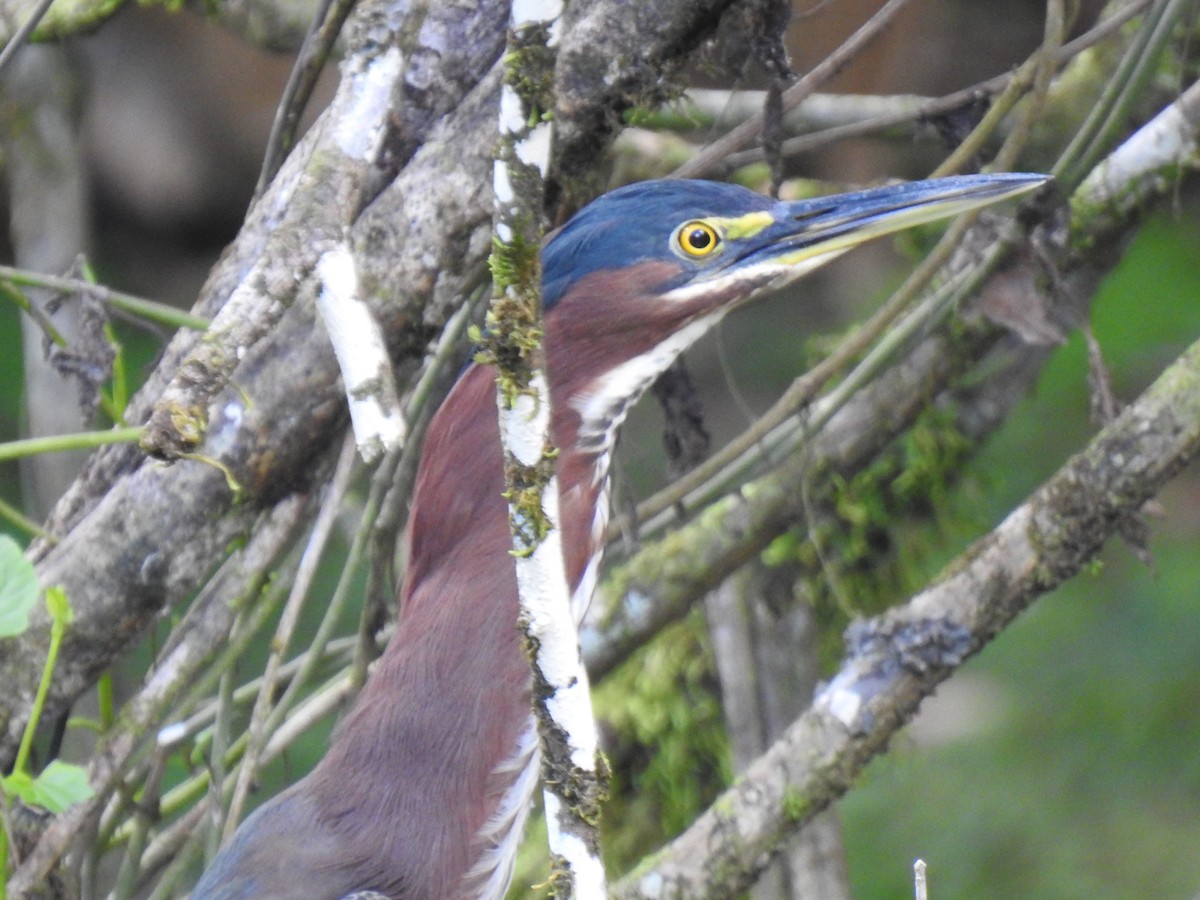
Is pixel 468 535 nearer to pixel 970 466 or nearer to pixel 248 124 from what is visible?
pixel 970 466

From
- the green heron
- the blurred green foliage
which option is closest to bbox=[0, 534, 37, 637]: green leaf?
the green heron

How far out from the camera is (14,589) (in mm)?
1544

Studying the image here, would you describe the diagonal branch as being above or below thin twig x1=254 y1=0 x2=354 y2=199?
below

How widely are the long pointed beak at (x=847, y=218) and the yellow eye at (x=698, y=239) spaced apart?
3 centimetres

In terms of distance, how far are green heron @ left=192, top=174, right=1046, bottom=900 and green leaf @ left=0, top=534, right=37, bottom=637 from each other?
0.42 metres

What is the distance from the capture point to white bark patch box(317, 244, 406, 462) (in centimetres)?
115

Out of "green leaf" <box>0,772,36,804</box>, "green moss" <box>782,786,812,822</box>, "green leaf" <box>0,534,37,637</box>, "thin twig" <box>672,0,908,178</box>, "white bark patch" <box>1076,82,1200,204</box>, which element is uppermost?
"white bark patch" <box>1076,82,1200,204</box>

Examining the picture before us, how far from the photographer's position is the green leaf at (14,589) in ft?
4.96

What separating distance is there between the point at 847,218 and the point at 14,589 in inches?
39.0

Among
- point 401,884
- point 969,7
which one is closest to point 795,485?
point 401,884

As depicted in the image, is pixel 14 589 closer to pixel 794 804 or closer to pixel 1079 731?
pixel 794 804

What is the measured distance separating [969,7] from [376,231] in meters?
3.45

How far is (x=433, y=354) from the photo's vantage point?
Result: 212 cm

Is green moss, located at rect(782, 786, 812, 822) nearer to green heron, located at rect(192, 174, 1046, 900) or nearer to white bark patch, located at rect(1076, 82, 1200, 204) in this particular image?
green heron, located at rect(192, 174, 1046, 900)
